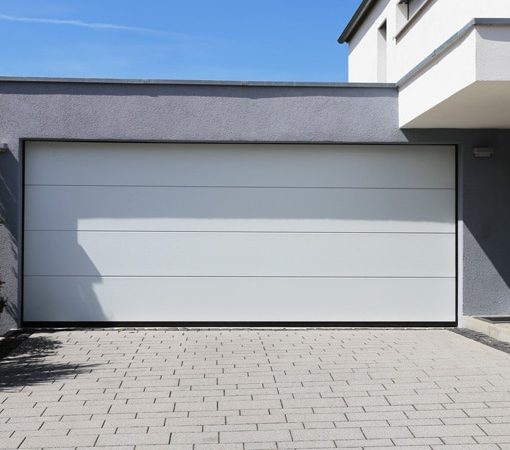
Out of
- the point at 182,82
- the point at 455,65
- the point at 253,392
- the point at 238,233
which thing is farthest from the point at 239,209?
the point at 253,392

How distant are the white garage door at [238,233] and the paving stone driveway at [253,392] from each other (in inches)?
24.9

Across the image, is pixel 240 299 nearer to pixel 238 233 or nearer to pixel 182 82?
pixel 238 233

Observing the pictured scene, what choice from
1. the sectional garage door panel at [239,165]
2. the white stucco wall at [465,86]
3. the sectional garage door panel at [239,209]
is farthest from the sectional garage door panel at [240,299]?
the white stucco wall at [465,86]

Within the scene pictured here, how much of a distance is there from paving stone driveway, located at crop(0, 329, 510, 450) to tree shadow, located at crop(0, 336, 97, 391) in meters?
0.01

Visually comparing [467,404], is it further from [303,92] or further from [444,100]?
[303,92]

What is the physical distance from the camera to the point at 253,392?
217 inches

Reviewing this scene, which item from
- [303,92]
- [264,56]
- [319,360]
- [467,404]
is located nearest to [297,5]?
[264,56]

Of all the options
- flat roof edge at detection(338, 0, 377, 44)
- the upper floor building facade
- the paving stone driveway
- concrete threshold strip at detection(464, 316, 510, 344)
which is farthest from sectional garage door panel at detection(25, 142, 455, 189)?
flat roof edge at detection(338, 0, 377, 44)

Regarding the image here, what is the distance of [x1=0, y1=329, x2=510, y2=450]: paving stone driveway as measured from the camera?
14.6 ft

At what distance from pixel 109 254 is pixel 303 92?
123 inches

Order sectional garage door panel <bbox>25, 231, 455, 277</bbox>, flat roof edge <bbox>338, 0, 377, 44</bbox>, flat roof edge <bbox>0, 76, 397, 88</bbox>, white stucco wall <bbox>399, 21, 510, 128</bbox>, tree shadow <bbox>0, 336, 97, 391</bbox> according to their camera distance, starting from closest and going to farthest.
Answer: tree shadow <bbox>0, 336, 97, 391</bbox>
white stucco wall <bbox>399, 21, 510, 128</bbox>
flat roof edge <bbox>0, 76, 397, 88</bbox>
sectional garage door panel <bbox>25, 231, 455, 277</bbox>
flat roof edge <bbox>338, 0, 377, 44</bbox>

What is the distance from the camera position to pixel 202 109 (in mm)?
8500

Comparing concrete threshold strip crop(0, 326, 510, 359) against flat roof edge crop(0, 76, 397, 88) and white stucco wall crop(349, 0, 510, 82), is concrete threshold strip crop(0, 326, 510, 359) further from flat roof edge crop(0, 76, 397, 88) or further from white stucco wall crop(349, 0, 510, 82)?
white stucco wall crop(349, 0, 510, 82)

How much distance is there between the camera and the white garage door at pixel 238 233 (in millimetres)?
8523
